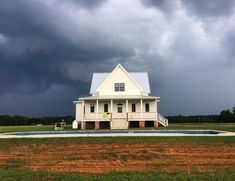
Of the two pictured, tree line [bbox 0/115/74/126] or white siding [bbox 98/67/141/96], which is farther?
tree line [bbox 0/115/74/126]

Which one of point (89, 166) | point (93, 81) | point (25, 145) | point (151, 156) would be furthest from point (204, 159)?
point (93, 81)

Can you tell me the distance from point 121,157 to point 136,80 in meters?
29.3

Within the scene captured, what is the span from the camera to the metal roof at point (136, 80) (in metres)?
40.6

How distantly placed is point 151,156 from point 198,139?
546 cm

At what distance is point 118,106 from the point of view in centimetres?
3738

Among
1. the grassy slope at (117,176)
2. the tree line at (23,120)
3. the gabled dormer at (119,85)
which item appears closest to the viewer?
the grassy slope at (117,176)

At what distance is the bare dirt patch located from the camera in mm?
11172

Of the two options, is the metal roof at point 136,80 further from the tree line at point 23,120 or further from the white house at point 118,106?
the tree line at point 23,120

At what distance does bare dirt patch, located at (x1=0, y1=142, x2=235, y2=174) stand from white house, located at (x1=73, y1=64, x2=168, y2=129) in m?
18.6

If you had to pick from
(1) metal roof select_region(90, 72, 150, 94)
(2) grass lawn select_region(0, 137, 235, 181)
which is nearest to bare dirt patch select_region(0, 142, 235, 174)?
(2) grass lawn select_region(0, 137, 235, 181)

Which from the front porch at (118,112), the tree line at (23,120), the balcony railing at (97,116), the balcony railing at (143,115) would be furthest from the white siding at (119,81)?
the tree line at (23,120)

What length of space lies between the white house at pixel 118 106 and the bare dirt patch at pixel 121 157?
18.6m

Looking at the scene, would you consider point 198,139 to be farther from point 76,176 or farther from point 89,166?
point 76,176

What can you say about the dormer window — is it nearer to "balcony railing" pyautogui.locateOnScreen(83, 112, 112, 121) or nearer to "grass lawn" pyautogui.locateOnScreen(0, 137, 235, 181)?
"balcony railing" pyautogui.locateOnScreen(83, 112, 112, 121)
